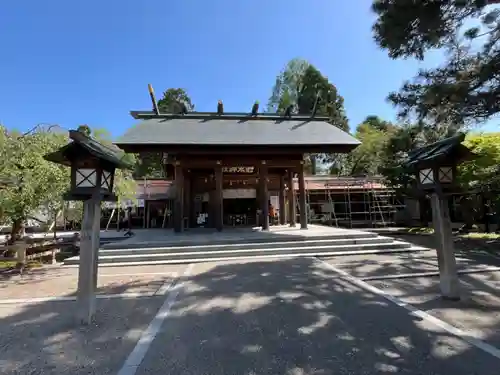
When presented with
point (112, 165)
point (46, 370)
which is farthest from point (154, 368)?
point (112, 165)

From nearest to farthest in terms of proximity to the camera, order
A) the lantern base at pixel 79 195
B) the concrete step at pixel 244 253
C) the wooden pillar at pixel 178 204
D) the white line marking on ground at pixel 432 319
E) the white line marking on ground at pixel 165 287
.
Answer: the white line marking on ground at pixel 432 319, the lantern base at pixel 79 195, the white line marking on ground at pixel 165 287, the concrete step at pixel 244 253, the wooden pillar at pixel 178 204

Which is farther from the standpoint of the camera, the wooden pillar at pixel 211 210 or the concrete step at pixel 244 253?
the wooden pillar at pixel 211 210

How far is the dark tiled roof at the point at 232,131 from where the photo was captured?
10.4 metres

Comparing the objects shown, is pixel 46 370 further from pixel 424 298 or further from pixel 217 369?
pixel 424 298

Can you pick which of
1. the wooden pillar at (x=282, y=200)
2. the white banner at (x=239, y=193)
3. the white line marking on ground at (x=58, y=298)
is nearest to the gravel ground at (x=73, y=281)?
the white line marking on ground at (x=58, y=298)

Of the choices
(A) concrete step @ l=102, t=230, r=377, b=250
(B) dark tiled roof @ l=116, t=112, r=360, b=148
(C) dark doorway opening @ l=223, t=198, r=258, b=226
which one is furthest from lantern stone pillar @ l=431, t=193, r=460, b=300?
(C) dark doorway opening @ l=223, t=198, r=258, b=226

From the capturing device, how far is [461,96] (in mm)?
5273

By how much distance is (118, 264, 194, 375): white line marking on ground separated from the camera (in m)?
2.59

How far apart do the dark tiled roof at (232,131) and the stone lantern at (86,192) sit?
618 cm

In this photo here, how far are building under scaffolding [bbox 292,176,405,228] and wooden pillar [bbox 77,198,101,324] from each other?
15.0m

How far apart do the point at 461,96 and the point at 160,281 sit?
6.97m

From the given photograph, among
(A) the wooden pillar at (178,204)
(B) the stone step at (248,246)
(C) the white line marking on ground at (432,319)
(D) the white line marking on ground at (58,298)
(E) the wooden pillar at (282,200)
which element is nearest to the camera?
(C) the white line marking on ground at (432,319)

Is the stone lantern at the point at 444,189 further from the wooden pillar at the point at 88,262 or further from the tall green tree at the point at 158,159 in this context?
the tall green tree at the point at 158,159

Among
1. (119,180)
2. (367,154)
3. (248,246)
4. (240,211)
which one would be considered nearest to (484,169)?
(248,246)
